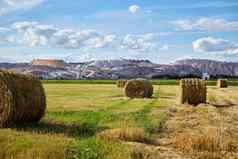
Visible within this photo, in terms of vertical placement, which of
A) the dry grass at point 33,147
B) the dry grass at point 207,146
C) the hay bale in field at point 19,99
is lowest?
the dry grass at point 207,146

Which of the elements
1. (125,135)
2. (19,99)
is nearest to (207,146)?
(125,135)

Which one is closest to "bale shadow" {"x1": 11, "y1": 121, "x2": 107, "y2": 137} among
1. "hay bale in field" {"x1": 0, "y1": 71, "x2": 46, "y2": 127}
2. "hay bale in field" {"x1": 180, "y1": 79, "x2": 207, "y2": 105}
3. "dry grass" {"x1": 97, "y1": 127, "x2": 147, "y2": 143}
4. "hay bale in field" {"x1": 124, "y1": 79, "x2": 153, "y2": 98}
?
"hay bale in field" {"x1": 0, "y1": 71, "x2": 46, "y2": 127}

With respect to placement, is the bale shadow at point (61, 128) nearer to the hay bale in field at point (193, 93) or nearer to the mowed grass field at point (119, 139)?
the mowed grass field at point (119, 139)

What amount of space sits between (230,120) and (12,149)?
9628 millimetres

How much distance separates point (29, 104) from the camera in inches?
560

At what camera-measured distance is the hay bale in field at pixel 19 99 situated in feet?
44.0

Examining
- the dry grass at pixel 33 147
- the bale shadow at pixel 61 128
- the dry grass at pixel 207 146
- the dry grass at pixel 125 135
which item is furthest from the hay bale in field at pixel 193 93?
the dry grass at pixel 33 147

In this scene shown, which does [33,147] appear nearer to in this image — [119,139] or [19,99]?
[119,139]

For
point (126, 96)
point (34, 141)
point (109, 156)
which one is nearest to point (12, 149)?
point (34, 141)

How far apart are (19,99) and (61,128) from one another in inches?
67.6

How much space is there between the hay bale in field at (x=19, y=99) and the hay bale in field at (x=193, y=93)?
37.4ft

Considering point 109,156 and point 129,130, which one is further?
point 129,130

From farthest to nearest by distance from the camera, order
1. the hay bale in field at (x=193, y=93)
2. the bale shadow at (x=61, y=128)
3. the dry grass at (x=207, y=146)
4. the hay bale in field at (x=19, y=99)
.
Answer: the hay bale in field at (x=193, y=93) → the hay bale in field at (x=19, y=99) → the bale shadow at (x=61, y=128) → the dry grass at (x=207, y=146)

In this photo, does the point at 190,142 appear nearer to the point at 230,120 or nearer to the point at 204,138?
the point at 204,138
